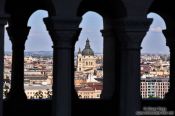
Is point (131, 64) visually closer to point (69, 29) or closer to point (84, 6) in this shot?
point (69, 29)

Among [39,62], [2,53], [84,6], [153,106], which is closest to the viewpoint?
[2,53]

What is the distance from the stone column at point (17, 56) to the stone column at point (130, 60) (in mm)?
8971

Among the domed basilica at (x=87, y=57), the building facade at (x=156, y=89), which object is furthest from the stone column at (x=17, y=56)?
the building facade at (x=156, y=89)

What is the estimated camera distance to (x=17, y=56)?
29984 millimetres

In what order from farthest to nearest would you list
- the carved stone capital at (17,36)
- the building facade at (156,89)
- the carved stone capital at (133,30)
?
1. the building facade at (156,89)
2. the carved stone capital at (17,36)
3. the carved stone capital at (133,30)

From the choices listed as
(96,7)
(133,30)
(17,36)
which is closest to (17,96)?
(17,36)

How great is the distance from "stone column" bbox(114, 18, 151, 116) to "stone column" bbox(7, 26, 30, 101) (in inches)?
353

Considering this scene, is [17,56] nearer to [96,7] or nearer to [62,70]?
[96,7]

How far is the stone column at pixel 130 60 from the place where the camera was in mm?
21266

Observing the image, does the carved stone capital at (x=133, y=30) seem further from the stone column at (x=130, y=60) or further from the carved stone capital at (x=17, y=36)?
the carved stone capital at (x=17, y=36)

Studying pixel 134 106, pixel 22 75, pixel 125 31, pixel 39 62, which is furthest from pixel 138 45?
pixel 39 62

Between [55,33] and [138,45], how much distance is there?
131 inches

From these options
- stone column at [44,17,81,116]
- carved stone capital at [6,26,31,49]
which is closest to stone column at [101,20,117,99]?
→ carved stone capital at [6,26,31,49]

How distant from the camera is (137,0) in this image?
2128 cm
